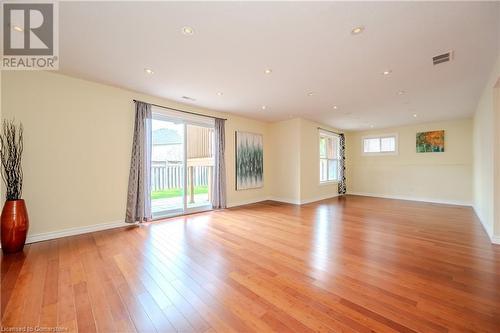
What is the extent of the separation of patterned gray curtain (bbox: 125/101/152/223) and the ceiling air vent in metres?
4.72

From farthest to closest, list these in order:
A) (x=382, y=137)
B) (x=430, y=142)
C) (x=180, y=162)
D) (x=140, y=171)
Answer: (x=382, y=137) → (x=430, y=142) → (x=180, y=162) → (x=140, y=171)

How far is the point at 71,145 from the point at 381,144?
906cm

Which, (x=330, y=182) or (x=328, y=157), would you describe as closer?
(x=330, y=182)

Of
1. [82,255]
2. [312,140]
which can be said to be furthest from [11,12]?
[312,140]

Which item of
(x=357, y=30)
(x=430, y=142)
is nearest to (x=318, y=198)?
(x=430, y=142)

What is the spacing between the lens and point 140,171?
3.94 meters

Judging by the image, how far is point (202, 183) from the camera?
542 centimetres

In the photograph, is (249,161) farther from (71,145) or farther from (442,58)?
(442,58)

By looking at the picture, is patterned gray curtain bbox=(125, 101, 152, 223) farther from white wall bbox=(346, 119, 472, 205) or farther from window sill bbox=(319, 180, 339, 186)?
white wall bbox=(346, 119, 472, 205)

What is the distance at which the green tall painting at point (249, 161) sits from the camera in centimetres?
592

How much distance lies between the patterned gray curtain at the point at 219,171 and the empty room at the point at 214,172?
6cm

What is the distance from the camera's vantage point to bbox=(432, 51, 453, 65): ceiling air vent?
255cm

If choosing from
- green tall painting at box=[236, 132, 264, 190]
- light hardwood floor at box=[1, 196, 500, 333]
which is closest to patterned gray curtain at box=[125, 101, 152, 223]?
light hardwood floor at box=[1, 196, 500, 333]

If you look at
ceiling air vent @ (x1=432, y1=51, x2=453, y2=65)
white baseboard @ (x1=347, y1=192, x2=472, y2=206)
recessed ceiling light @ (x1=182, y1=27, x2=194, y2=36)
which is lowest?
white baseboard @ (x1=347, y1=192, x2=472, y2=206)
